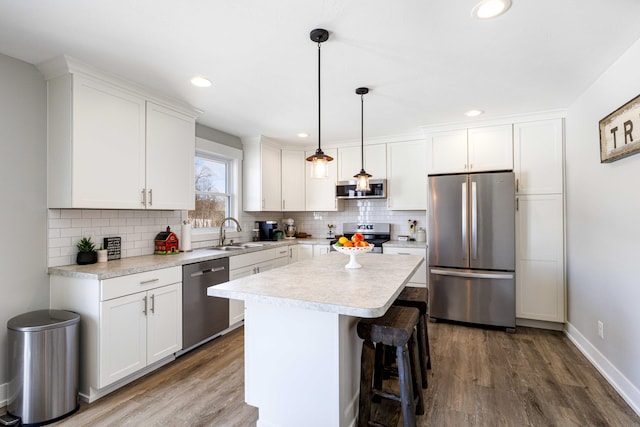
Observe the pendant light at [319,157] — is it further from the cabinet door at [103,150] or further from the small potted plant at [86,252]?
the small potted plant at [86,252]

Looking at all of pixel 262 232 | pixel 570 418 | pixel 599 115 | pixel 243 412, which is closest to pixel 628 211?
pixel 599 115

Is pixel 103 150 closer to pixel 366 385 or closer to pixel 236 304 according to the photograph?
pixel 236 304

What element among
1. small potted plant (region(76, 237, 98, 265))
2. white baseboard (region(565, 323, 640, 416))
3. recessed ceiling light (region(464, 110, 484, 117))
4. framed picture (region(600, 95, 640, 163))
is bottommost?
white baseboard (region(565, 323, 640, 416))

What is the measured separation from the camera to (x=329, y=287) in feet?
5.52

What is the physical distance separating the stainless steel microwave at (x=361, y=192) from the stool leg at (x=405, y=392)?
2.83 m

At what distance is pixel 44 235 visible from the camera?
232cm

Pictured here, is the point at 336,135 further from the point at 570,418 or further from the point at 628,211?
the point at 570,418

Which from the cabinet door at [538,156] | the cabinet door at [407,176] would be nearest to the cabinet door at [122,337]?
the cabinet door at [407,176]

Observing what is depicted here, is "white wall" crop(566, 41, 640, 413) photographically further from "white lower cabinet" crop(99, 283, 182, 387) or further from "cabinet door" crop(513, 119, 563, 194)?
"white lower cabinet" crop(99, 283, 182, 387)

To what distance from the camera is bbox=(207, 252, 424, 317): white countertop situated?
1389 mm

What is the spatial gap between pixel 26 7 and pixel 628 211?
377 cm

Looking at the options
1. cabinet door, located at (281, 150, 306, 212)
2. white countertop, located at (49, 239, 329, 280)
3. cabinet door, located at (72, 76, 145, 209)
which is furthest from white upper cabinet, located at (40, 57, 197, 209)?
cabinet door, located at (281, 150, 306, 212)

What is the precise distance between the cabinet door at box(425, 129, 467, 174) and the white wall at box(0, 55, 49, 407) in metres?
3.76

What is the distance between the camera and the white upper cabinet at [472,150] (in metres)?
3.56
